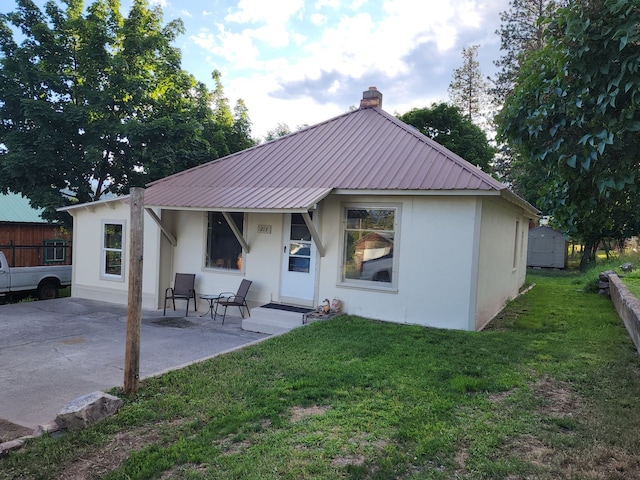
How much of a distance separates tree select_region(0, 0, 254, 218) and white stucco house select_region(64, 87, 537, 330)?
2.66 meters

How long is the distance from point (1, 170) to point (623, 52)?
15.2m

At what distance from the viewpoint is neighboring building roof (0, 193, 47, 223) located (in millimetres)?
18516

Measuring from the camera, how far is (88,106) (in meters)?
13.2

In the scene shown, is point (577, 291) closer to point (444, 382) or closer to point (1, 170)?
point (444, 382)

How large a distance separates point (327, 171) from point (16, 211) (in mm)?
17087

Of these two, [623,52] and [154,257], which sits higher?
[623,52]

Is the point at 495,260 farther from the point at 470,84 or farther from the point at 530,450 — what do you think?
the point at 470,84

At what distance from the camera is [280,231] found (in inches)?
376

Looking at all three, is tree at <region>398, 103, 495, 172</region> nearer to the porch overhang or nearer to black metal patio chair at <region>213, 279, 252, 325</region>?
the porch overhang

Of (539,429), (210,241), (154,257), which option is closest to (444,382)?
(539,429)

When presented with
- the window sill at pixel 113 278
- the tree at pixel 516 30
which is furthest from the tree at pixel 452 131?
the window sill at pixel 113 278

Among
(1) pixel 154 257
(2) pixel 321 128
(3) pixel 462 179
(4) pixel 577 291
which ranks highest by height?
(2) pixel 321 128

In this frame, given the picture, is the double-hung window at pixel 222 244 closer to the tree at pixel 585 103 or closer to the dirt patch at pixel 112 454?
the dirt patch at pixel 112 454

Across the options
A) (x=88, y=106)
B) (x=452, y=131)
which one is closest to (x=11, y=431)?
(x=88, y=106)
